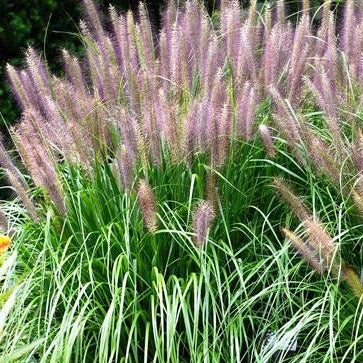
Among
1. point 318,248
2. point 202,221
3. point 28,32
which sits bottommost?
point 28,32

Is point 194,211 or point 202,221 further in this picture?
point 194,211

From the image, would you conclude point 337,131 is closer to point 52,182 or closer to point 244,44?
point 244,44

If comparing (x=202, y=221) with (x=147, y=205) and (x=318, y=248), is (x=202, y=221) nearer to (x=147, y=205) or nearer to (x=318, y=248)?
(x=147, y=205)

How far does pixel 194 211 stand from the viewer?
294cm

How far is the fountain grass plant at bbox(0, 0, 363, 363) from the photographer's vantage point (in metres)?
2.71

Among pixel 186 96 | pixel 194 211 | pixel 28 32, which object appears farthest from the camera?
pixel 28 32

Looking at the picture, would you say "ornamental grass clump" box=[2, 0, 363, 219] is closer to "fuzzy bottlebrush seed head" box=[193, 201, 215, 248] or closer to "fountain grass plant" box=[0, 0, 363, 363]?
"fountain grass plant" box=[0, 0, 363, 363]

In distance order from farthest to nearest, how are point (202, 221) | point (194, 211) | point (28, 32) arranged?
point (28, 32)
point (194, 211)
point (202, 221)

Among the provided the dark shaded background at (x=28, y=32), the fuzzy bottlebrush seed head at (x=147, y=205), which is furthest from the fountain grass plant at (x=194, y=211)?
the dark shaded background at (x=28, y=32)

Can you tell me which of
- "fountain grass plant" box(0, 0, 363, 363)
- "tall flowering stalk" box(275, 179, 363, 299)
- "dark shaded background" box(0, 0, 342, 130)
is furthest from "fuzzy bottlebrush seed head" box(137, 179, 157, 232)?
"dark shaded background" box(0, 0, 342, 130)

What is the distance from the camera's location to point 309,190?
3.21 meters

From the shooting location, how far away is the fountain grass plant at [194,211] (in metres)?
2.71

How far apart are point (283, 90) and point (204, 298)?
1.09m

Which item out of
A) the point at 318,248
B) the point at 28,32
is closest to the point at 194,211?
the point at 318,248
